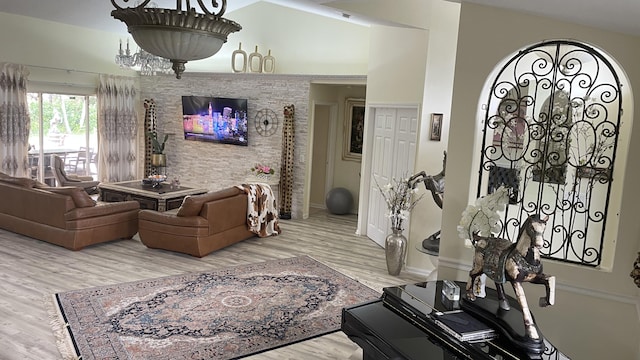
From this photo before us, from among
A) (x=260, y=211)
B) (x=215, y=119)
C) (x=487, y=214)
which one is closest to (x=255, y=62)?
(x=215, y=119)

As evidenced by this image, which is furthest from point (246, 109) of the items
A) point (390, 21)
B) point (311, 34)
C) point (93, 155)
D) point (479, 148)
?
point (479, 148)

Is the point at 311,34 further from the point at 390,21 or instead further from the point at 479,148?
the point at 479,148

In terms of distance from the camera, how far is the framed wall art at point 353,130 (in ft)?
29.5

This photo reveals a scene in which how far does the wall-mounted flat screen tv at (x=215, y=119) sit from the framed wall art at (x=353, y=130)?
196 cm

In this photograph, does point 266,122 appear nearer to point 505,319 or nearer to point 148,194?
point 148,194

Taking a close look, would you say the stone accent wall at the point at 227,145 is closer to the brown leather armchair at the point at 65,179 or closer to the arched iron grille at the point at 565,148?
the brown leather armchair at the point at 65,179

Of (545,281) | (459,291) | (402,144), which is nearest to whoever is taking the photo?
(545,281)

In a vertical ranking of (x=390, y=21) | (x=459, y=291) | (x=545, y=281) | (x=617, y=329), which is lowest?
(x=617, y=329)

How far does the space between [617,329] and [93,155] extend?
940 centimetres

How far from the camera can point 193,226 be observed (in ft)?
19.1

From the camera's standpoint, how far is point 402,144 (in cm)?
654

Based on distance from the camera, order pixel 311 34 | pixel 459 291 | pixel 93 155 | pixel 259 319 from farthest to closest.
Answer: pixel 93 155 → pixel 311 34 → pixel 259 319 → pixel 459 291

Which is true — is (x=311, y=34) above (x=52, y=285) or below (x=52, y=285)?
above

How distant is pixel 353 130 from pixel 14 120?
5.99m
